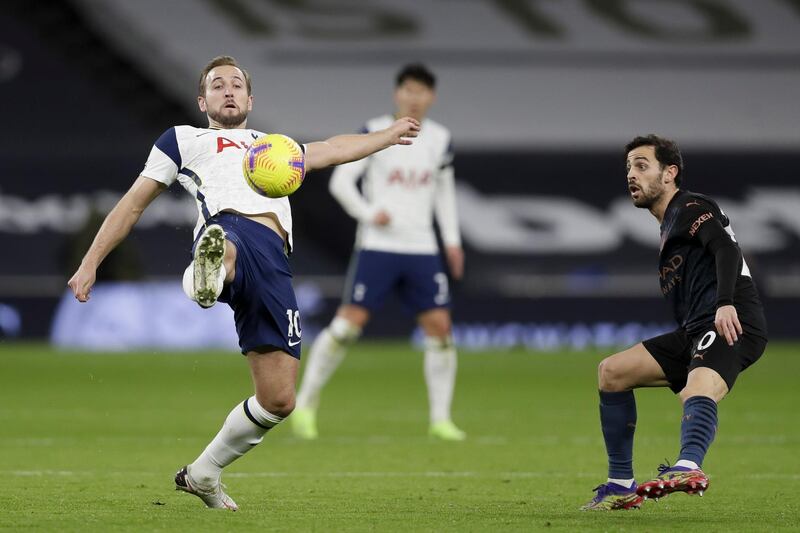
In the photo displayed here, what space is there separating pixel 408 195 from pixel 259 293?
4852 mm

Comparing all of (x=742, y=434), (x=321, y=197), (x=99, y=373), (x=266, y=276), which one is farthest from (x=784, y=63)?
(x=266, y=276)

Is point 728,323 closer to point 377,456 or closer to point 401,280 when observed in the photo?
point 377,456

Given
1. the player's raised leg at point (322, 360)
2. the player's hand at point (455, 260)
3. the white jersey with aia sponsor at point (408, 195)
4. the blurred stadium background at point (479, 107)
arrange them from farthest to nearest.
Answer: the blurred stadium background at point (479, 107), the white jersey with aia sponsor at point (408, 195), the player's hand at point (455, 260), the player's raised leg at point (322, 360)

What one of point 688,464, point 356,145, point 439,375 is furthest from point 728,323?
point 439,375

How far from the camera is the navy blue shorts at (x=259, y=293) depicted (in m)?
6.12

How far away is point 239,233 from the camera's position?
616 cm

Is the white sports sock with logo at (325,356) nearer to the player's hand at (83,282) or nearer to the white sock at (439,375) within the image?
the white sock at (439,375)

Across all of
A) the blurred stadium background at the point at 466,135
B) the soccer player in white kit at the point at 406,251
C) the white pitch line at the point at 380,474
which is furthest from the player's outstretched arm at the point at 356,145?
the blurred stadium background at the point at 466,135

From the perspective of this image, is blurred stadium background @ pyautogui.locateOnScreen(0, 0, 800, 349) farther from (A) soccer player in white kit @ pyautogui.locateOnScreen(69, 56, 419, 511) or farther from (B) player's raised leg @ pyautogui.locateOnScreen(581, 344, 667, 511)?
(A) soccer player in white kit @ pyautogui.locateOnScreen(69, 56, 419, 511)

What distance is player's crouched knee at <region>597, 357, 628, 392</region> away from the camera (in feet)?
21.1

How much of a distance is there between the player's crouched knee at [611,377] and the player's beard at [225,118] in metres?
1.93

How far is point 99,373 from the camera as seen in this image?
17.0 m

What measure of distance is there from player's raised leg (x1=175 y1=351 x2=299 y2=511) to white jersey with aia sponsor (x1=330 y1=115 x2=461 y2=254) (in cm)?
456

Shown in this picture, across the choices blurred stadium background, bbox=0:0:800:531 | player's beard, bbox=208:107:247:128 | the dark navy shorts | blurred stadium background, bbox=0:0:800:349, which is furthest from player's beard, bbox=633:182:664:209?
blurred stadium background, bbox=0:0:800:349
